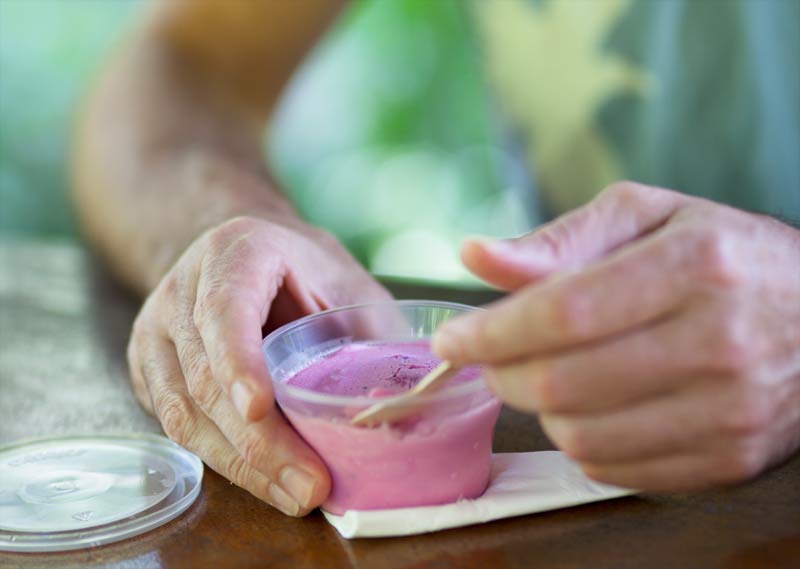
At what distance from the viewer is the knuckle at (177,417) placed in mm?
952

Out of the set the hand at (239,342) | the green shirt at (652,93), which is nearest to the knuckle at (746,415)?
the hand at (239,342)

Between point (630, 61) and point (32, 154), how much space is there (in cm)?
237

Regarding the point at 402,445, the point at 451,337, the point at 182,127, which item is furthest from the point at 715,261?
the point at 182,127

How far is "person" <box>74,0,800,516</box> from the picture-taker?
681 mm

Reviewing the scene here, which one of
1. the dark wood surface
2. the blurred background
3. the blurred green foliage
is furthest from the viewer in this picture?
the blurred background

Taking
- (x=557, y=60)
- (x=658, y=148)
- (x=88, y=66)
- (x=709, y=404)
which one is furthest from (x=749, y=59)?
(x=88, y=66)

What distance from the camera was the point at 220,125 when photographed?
1.88m

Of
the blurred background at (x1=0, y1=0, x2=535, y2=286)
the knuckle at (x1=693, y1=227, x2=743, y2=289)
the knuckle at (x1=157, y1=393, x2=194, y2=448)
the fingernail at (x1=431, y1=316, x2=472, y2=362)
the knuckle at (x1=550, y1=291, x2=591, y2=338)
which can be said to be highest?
the knuckle at (x1=693, y1=227, x2=743, y2=289)

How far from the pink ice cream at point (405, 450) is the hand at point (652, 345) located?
101mm

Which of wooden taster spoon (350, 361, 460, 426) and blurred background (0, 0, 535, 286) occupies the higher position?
wooden taster spoon (350, 361, 460, 426)

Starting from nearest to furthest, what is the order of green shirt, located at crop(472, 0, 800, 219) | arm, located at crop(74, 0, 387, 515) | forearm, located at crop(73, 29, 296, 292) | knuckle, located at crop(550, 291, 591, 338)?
knuckle, located at crop(550, 291, 591, 338) < arm, located at crop(74, 0, 387, 515) < forearm, located at crop(73, 29, 296, 292) < green shirt, located at crop(472, 0, 800, 219)

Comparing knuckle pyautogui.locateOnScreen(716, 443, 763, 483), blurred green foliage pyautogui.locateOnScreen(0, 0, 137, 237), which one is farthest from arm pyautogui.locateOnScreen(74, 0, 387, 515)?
blurred green foliage pyautogui.locateOnScreen(0, 0, 137, 237)

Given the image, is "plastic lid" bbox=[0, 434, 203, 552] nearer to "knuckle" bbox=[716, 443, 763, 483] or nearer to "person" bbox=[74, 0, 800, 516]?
"person" bbox=[74, 0, 800, 516]

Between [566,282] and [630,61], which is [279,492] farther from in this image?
[630,61]
